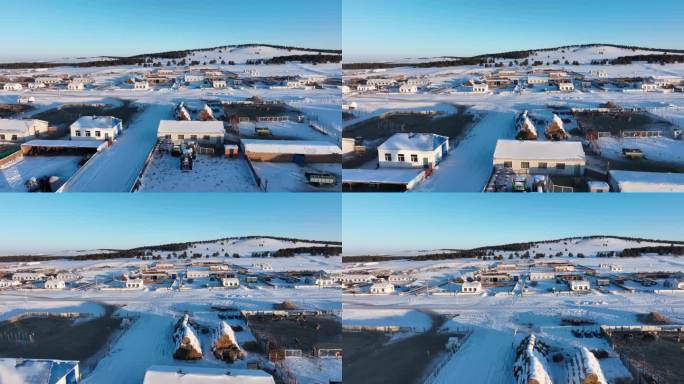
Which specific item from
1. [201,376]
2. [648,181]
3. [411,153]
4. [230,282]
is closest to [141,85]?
[230,282]

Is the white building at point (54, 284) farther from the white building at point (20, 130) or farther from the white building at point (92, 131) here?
the white building at point (92, 131)

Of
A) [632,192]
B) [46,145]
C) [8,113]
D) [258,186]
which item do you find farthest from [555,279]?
[8,113]

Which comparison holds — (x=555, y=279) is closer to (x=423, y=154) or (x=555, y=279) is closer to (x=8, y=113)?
(x=423, y=154)

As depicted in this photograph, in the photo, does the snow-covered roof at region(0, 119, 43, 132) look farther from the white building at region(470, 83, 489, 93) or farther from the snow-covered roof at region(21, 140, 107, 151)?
the white building at region(470, 83, 489, 93)

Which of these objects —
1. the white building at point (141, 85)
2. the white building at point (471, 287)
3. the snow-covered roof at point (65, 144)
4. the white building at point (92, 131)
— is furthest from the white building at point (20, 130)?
the white building at point (471, 287)

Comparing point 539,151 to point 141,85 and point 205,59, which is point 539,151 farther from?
point 205,59
